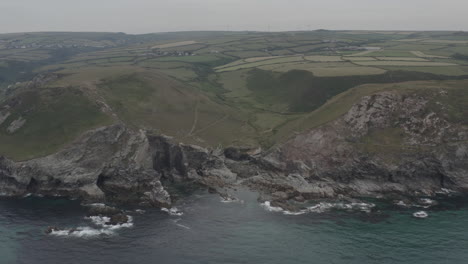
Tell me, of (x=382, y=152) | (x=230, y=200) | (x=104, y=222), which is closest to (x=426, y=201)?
(x=382, y=152)

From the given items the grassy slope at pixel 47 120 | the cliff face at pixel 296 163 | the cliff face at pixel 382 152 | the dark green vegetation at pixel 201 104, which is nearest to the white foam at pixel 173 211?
the cliff face at pixel 296 163

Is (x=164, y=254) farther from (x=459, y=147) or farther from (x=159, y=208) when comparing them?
(x=459, y=147)

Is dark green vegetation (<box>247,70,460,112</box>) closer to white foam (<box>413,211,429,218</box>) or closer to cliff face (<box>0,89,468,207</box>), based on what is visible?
cliff face (<box>0,89,468,207</box>)

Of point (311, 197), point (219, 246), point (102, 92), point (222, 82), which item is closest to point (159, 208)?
point (219, 246)

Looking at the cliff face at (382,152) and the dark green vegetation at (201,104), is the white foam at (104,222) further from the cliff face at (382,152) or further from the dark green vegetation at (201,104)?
the cliff face at (382,152)

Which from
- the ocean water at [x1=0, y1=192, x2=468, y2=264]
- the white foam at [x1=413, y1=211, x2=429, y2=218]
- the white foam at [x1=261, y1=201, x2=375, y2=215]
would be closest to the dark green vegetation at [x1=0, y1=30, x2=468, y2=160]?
the ocean water at [x1=0, y1=192, x2=468, y2=264]

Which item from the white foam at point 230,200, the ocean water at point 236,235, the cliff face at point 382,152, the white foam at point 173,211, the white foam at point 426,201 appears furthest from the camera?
the cliff face at point 382,152
